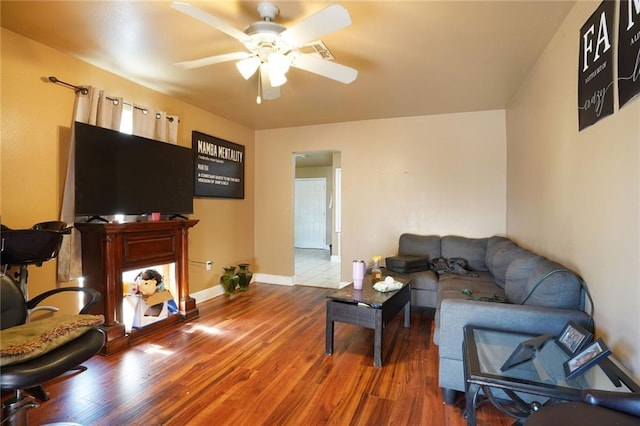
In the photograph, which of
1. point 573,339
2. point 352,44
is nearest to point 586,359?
point 573,339

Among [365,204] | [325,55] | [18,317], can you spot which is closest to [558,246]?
[325,55]

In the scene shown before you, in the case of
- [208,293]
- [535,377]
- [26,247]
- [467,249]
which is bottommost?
[208,293]

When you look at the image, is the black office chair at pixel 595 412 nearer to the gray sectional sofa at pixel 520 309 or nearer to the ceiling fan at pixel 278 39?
the gray sectional sofa at pixel 520 309

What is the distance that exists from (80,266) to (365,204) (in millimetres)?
3359

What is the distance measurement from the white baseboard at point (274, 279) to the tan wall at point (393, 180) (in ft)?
0.27

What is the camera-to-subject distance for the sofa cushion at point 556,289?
1753 millimetres

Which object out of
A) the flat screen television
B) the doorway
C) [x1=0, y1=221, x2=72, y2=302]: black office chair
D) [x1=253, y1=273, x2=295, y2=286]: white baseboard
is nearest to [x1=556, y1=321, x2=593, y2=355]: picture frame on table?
[x1=0, y1=221, x2=72, y2=302]: black office chair

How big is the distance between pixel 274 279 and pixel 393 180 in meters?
2.45

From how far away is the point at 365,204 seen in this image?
14.8ft

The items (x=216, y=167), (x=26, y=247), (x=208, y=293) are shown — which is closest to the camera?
(x=26, y=247)

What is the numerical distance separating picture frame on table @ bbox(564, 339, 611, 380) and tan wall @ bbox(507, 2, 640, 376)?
26 centimetres

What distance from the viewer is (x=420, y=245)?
154 inches

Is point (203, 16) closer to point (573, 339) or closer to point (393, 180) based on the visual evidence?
point (573, 339)

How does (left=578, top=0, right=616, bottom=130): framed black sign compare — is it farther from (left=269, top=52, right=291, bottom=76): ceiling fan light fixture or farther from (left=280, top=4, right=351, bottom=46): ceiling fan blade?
(left=269, top=52, right=291, bottom=76): ceiling fan light fixture
